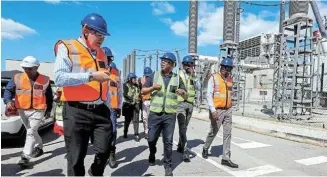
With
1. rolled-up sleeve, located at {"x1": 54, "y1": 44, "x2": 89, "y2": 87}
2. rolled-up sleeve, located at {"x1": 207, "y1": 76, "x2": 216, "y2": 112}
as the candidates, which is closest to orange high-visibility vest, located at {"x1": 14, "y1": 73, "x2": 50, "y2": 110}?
rolled-up sleeve, located at {"x1": 54, "y1": 44, "x2": 89, "y2": 87}

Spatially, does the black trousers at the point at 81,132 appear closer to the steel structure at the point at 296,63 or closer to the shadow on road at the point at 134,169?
the shadow on road at the point at 134,169

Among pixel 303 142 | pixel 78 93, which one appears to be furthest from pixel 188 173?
pixel 303 142

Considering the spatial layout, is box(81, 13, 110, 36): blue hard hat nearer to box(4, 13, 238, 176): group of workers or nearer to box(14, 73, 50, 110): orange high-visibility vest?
box(4, 13, 238, 176): group of workers

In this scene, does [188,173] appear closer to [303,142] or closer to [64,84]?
[64,84]

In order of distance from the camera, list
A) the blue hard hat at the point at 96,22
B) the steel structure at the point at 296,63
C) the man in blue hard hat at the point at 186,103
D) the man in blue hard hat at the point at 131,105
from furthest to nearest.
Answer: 1. the steel structure at the point at 296,63
2. the man in blue hard hat at the point at 131,105
3. the man in blue hard hat at the point at 186,103
4. the blue hard hat at the point at 96,22

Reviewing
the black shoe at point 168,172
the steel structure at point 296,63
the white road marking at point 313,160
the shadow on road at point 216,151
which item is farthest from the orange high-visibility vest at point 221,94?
the steel structure at point 296,63

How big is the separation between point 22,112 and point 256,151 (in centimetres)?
535

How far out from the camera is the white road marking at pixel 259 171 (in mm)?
5311

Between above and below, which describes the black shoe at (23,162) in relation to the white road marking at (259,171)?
above

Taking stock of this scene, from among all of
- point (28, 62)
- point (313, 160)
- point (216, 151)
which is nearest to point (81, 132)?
point (28, 62)

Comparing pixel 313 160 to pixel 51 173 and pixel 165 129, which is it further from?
Result: pixel 51 173

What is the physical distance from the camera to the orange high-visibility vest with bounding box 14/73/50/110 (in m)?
5.61

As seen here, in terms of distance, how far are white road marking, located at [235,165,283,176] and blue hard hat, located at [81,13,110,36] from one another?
3534mm

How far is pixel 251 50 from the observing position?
193ft
